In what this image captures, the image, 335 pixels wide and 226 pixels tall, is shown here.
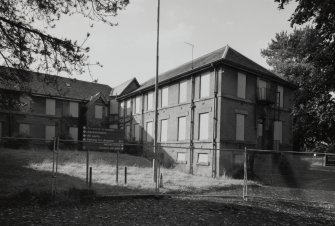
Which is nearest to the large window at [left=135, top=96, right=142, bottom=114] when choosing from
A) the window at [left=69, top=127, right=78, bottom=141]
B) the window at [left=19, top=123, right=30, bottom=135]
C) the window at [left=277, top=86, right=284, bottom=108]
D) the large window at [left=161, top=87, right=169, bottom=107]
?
the large window at [left=161, top=87, right=169, bottom=107]

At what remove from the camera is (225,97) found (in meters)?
22.6

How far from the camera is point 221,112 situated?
73.2 ft

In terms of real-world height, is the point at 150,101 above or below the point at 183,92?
below

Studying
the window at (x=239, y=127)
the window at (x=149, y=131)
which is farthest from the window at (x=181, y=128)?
the window at (x=149, y=131)

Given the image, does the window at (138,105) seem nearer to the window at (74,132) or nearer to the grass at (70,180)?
the window at (74,132)

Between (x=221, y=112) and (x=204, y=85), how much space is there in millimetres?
3040

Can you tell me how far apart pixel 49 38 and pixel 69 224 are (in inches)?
210

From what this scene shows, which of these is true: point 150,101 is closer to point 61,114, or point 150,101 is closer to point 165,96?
point 165,96

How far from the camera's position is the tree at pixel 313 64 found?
14711 mm

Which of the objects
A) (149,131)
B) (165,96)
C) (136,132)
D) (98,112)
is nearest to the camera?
(165,96)

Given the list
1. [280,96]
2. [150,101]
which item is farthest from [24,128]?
[280,96]

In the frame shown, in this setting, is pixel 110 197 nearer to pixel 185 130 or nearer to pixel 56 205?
pixel 56 205

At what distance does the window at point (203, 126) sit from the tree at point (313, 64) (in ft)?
24.8

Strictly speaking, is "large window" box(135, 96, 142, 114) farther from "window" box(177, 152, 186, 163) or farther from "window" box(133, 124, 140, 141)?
"window" box(177, 152, 186, 163)
